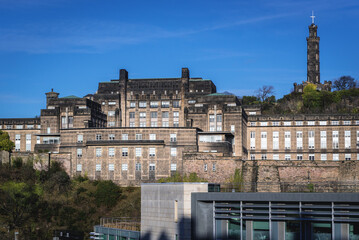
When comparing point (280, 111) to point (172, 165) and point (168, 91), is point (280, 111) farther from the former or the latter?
point (172, 165)

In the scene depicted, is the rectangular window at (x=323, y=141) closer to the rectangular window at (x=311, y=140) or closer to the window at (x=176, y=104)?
the rectangular window at (x=311, y=140)

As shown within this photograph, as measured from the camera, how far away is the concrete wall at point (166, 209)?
4119 centimetres

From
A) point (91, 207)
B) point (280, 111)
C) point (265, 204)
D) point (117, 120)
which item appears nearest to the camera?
point (265, 204)

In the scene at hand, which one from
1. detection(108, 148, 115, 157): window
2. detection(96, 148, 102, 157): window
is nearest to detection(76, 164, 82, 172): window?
detection(96, 148, 102, 157): window

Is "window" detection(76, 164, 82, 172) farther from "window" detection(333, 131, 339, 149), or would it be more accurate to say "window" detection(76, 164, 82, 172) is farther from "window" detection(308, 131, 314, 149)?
"window" detection(333, 131, 339, 149)

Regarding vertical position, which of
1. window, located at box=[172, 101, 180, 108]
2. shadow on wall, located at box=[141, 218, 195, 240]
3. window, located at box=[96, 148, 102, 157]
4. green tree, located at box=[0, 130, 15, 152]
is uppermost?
window, located at box=[172, 101, 180, 108]

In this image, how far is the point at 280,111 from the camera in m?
112

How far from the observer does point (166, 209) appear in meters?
42.5

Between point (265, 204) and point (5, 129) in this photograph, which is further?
point (5, 129)

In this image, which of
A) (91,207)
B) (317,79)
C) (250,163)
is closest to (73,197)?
(91,207)

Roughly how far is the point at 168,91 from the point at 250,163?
30.4 m

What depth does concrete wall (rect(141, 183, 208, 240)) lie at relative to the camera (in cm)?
4119

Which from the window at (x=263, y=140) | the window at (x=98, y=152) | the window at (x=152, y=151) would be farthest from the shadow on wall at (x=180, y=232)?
the window at (x=263, y=140)

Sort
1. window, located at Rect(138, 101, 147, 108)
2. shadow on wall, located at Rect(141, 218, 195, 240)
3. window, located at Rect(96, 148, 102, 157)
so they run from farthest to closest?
window, located at Rect(138, 101, 147, 108)
window, located at Rect(96, 148, 102, 157)
shadow on wall, located at Rect(141, 218, 195, 240)
